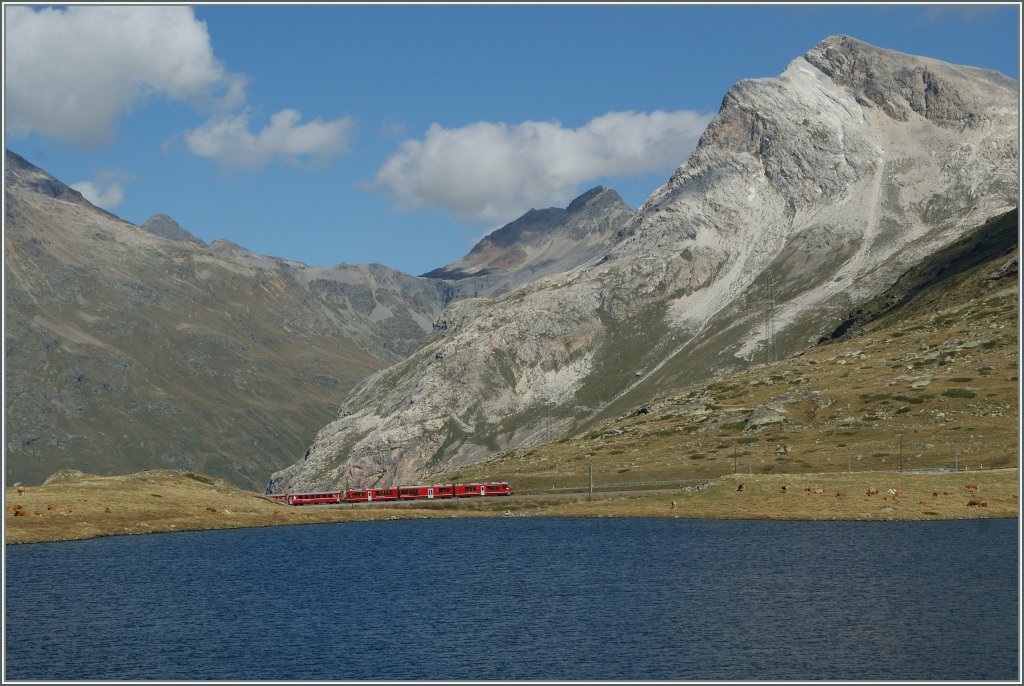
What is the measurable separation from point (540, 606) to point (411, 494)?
113 metres

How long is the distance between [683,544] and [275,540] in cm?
4937

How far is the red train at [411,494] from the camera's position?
618 ft

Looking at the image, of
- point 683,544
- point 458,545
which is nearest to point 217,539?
point 458,545

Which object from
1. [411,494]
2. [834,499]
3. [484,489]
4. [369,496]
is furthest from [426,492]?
[834,499]

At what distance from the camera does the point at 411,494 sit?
196750mm

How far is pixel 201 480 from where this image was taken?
191250 mm

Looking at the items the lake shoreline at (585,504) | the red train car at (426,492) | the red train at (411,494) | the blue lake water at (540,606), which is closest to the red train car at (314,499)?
the red train at (411,494)

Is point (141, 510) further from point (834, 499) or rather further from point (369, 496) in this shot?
point (834, 499)

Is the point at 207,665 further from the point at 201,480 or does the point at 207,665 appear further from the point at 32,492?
the point at 201,480

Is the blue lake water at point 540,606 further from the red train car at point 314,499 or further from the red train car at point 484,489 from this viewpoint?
the red train car at point 314,499

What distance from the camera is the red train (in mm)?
188500

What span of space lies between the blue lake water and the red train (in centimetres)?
5745

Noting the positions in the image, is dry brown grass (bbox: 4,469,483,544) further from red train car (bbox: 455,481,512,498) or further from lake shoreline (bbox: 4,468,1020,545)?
red train car (bbox: 455,481,512,498)

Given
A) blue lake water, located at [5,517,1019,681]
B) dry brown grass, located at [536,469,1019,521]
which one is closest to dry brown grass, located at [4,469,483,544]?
blue lake water, located at [5,517,1019,681]
